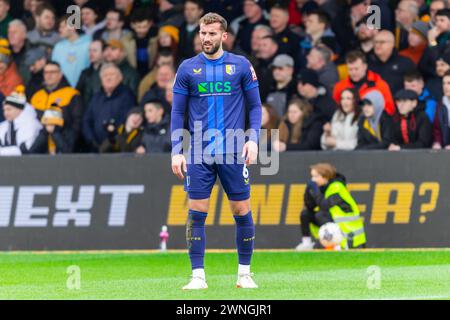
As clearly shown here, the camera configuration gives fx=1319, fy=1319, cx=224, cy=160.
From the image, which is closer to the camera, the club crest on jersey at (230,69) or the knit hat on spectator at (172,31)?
the club crest on jersey at (230,69)

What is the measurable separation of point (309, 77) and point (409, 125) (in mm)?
1724

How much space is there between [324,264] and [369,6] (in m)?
5.85

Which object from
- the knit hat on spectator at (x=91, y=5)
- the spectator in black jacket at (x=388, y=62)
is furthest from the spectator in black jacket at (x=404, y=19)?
the knit hat on spectator at (x=91, y=5)

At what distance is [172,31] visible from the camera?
20.7m

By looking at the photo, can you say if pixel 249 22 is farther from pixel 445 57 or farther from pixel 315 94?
pixel 445 57

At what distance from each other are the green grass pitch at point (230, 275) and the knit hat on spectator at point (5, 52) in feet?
12.4

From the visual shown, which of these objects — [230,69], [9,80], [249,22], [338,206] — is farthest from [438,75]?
[230,69]

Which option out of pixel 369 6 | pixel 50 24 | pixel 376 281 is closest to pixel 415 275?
pixel 376 281

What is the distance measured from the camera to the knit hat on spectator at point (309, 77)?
19500mm

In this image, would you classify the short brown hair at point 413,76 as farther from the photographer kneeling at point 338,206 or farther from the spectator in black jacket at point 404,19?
the photographer kneeling at point 338,206

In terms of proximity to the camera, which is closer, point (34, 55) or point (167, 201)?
point (167, 201)

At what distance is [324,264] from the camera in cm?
1565

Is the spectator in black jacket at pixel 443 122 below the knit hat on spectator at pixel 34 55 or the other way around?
below

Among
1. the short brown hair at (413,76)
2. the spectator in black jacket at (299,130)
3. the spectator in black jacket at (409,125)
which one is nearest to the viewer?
the spectator in black jacket at (409,125)
